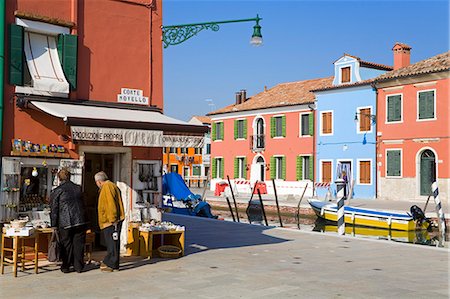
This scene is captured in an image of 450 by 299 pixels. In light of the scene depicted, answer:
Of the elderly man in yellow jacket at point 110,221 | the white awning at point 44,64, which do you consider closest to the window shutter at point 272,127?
the white awning at point 44,64

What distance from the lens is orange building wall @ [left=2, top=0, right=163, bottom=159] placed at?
947 cm

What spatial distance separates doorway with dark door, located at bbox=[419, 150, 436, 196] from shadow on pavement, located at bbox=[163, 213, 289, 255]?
49.1 ft

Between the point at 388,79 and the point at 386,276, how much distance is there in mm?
22707

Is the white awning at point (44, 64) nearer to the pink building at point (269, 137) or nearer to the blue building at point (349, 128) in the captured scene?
the blue building at point (349, 128)

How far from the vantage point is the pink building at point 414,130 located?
90.6 feet

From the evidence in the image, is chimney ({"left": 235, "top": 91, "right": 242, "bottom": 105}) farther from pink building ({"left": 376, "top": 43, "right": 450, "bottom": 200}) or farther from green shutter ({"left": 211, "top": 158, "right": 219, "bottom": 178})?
pink building ({"left": 376, "top": 43, "right": 450, "bottom": 200})

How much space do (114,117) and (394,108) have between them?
23.1m

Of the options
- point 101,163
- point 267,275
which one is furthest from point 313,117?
point 267,275

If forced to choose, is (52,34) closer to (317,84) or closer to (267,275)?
(267,275)

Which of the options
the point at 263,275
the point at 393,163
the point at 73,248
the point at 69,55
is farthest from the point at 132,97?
the point at 393,163

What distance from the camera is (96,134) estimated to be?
9109 millimetres

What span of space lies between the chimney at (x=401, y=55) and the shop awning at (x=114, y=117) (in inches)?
975

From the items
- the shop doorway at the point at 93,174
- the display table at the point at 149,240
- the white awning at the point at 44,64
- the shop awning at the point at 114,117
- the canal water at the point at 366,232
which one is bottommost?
the canal water at the point at 366,232

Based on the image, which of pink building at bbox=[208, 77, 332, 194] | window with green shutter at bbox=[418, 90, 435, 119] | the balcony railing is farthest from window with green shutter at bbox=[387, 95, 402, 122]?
the balcony railing
